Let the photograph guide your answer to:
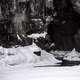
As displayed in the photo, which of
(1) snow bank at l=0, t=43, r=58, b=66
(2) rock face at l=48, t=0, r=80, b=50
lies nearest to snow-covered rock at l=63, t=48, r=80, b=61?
(1) snow bank at l=0, t=43, r=58, b=66

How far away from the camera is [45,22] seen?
2311cm

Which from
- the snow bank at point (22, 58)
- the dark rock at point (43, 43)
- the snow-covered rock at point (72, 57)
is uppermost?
the snow bank at point (22, 58)

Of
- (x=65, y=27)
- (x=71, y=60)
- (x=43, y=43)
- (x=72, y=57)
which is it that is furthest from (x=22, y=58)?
(x=43, y=43)

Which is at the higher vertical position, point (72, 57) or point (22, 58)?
point (22, 58)

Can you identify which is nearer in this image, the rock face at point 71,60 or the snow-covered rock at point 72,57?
the rock face at point 71,60

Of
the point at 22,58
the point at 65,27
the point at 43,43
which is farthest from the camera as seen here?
the point at 43,43

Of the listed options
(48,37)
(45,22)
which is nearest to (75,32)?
(48,37)

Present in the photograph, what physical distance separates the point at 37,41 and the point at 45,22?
2.71 metres

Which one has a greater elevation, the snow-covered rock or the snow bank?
the snow bank

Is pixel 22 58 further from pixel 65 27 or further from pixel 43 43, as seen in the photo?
pixel 43 43

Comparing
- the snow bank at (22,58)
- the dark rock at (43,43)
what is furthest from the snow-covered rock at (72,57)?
the dark rock at (43,43)

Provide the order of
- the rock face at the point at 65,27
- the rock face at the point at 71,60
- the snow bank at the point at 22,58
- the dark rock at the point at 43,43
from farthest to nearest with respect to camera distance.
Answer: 1. the dark rock at the point at 43,43
2. the rock face at the point at 65,27
3. the rock face at the point at 71,60
4. the snow bank at the point at 22,58

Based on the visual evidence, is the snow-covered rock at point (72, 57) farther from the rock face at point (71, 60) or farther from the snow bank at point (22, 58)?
the snow bank at point (22, 58)

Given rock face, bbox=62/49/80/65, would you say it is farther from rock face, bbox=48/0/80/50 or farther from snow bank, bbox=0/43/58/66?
rock face, bbox=48/0/80/50
